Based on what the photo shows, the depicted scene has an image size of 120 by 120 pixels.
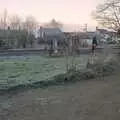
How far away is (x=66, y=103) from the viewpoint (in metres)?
15.3

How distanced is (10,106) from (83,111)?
3045mm

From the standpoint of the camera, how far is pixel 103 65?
26.5 m

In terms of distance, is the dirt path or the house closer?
the dirt path

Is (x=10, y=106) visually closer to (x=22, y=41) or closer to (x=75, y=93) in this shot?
(x=75, y=93)

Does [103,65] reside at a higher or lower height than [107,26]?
lower

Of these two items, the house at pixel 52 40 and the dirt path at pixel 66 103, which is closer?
the dirt path at pixel 66 103

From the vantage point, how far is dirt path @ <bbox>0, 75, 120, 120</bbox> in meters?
12.8

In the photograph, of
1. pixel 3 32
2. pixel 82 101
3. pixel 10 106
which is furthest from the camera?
pixel 3 32

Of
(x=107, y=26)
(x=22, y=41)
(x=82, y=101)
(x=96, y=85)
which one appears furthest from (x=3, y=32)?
(x=82, y=101)

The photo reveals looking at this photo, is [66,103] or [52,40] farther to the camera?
[52,40]

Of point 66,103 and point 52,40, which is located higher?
point 52,40

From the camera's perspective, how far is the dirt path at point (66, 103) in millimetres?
12812

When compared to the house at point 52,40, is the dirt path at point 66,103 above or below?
below

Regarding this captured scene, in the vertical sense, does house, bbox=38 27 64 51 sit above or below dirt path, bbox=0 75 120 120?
above
